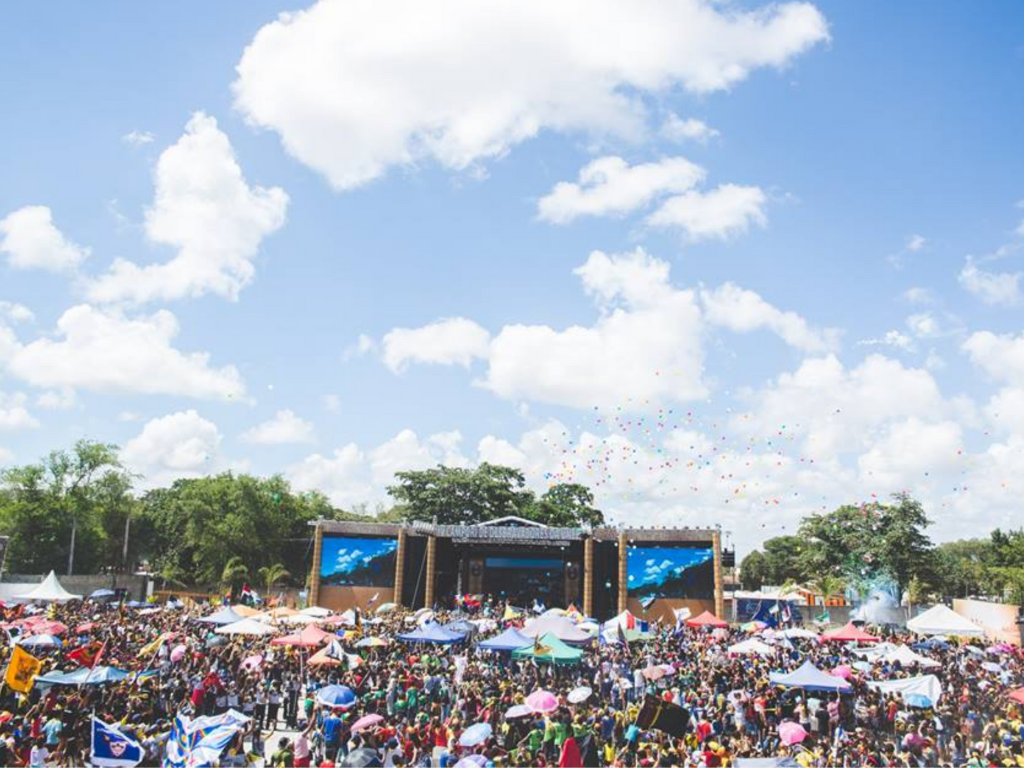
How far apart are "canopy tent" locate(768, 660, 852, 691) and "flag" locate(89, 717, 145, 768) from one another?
13.5 metres

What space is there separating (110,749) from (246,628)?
14.3 meters

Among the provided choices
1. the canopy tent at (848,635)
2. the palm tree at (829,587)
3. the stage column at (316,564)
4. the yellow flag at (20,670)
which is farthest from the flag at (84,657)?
the palm tree at (829,587)

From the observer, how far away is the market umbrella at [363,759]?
461 inches

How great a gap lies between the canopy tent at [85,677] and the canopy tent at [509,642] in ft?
31.6

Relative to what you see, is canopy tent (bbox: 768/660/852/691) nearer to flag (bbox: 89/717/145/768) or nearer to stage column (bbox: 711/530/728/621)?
flag (bbox: 89/717/145/768)

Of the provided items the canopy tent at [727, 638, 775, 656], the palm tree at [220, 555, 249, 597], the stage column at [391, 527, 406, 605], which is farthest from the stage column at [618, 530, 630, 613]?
the palm tree at [220, 555, 249, 597]

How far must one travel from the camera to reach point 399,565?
47.5 metres

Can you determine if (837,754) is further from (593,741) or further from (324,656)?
(324,656)

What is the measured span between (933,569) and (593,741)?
2236 inches

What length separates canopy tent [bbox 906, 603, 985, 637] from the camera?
2703cm

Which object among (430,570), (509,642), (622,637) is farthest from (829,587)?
(509,642)

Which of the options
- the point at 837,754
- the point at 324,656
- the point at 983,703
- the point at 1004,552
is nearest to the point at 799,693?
the point at 983,703

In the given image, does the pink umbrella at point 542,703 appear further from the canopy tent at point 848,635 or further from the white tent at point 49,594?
the white tent at point 49,594

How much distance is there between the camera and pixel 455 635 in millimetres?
24547
